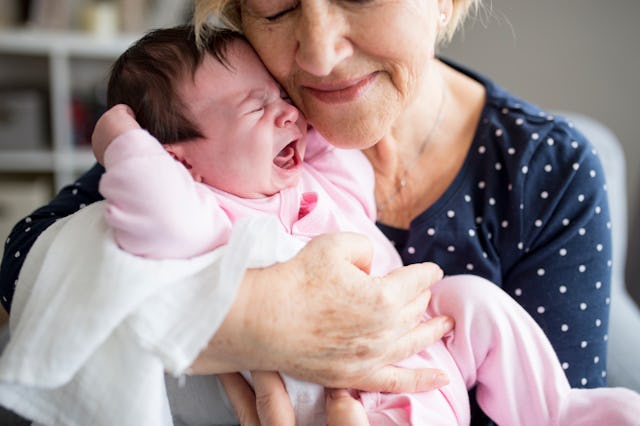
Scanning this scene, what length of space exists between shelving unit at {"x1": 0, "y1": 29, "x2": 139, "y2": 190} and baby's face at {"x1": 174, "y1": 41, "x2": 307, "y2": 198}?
6.98ft

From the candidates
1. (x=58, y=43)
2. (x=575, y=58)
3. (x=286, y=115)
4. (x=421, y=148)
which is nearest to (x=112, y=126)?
(x=286, y=115)

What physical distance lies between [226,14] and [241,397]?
67 cm

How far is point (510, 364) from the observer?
1064mm

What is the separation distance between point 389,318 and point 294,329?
0.15 m

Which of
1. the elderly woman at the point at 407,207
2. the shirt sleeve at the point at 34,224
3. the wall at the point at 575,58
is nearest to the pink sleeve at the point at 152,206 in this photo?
the elderly woman at the point at 407,207

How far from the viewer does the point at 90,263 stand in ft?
2.95

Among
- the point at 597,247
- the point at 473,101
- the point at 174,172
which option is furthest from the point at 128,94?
the point at 597,247

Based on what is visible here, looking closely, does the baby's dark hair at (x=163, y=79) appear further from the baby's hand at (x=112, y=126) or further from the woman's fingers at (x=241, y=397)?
the woman's fingers at (x=241, y=397)

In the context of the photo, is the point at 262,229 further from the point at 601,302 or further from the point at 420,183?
the point at 601,302

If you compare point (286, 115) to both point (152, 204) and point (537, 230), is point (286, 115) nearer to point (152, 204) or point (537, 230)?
point (152, 204)

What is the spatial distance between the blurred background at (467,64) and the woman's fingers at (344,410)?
2217 millimetres

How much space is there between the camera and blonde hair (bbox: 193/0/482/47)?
3.60 feet

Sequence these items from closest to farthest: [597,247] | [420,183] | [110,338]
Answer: [110,338] < [597,247] < [420,183]

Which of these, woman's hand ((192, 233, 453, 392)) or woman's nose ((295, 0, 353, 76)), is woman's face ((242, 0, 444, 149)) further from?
woman's hand ((192, 233, 453, 392))
